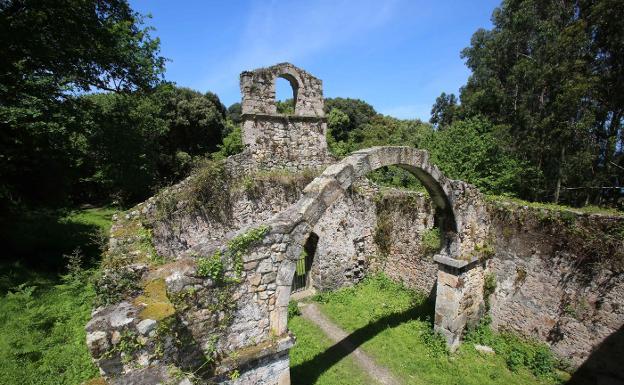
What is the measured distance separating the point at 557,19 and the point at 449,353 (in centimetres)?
1977

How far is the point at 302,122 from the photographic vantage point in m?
10.5

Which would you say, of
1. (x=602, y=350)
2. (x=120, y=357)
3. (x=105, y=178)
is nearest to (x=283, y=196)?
(x=120, y=357)

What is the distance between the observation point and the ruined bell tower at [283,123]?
31.8 ft

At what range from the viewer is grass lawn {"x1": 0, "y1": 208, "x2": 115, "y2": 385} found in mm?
4976

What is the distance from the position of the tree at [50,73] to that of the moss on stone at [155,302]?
21.8 feet

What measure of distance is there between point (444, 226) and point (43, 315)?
925cm

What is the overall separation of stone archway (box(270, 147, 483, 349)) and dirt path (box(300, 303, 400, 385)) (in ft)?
6.28

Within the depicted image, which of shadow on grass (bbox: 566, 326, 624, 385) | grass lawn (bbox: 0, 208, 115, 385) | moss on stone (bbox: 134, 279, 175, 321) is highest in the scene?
moss on stone (bbox: 134, 279, 175, 321)

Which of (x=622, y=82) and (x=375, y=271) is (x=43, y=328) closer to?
(x=375, y=271)

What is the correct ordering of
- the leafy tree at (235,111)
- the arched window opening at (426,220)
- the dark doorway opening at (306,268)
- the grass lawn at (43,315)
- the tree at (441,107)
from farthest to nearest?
1. the leafy tree at (235,111)
2. the tree at (441,107)
3. the dark doorway opening at (306,268)
4. the arched window opening at (426,220)
5. the grass lawn at (43,315)

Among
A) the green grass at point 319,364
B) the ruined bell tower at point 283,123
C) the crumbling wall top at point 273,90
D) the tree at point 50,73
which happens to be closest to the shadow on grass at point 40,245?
the tree at point 50,73

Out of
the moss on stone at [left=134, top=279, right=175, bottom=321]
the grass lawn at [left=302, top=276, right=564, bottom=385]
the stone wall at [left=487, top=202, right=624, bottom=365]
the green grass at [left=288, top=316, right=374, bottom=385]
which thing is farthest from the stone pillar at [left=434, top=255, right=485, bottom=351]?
the moss on stone at [left=134, top=279, right=175, bottom=321]

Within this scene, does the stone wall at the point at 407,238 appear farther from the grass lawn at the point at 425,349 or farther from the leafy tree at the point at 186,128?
the leafy tree at the point at 186,128

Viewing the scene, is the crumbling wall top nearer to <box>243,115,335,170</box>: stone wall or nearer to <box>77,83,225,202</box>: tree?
<box>243,115,335,170</box>: stone wall
